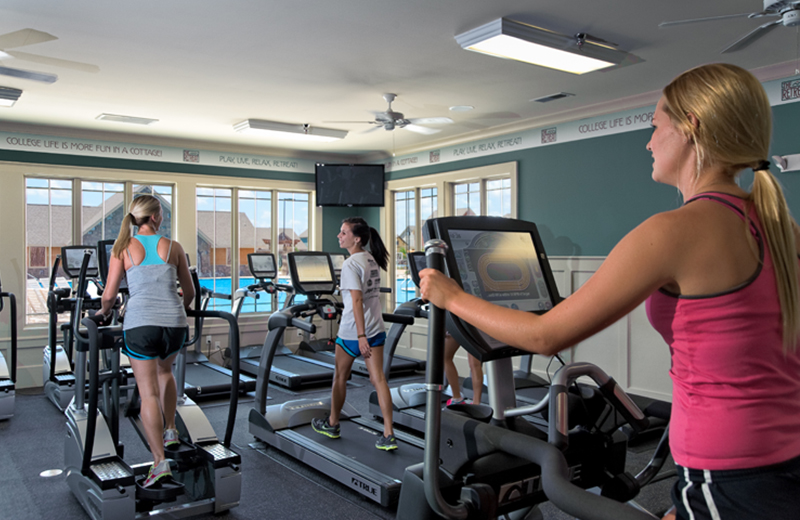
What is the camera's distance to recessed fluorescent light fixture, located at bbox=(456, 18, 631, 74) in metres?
3.67

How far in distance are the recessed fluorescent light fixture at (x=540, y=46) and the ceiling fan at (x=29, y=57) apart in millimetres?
2736

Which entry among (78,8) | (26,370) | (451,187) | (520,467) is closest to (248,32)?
(78,8)

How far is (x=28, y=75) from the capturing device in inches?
174

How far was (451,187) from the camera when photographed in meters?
7.48

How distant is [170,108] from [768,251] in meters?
5.88

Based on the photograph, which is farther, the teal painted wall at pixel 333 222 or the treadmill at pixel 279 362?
the teal painted wall at pixel 333 222

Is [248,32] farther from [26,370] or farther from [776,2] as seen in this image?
[26,370]

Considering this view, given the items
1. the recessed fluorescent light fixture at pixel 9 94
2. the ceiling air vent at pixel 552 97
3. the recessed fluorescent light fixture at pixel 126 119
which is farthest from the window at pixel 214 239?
the ceiling air vent at pixel 552 97

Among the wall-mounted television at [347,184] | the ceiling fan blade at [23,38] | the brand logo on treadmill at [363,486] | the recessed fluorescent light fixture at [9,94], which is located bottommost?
the brand logo on treadmill at [363,486]

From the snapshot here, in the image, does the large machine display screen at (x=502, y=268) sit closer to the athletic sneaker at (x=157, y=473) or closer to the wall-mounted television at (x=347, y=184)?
the athletic sneaker at (x=157, y=473)

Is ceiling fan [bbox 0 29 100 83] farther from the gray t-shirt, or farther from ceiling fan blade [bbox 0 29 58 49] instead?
the gray t-shirt

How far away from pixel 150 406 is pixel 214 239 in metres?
4.94

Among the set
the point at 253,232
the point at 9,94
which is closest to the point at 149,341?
the point at 9,94

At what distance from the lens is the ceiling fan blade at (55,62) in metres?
4.22
